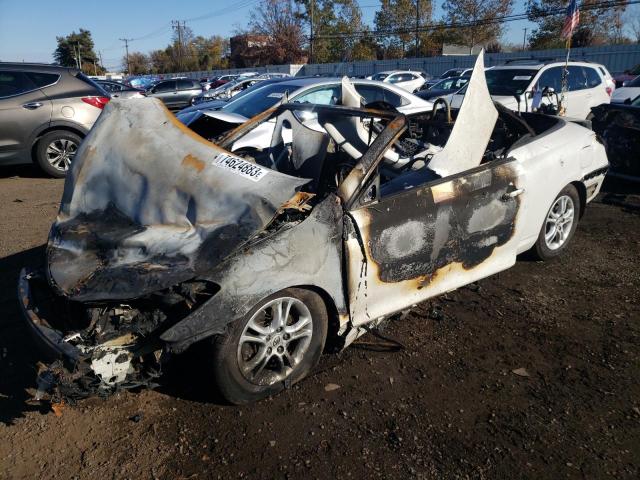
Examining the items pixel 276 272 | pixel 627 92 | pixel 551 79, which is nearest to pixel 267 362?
pixel 276 272

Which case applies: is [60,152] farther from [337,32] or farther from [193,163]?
[337,32]

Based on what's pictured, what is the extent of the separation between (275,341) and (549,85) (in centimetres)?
1010

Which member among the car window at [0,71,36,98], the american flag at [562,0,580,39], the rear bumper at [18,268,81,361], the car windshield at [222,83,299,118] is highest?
the american flag at [562,0,580,39]

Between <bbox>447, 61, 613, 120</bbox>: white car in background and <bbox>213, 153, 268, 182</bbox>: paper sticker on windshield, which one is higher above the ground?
<bbox>213, 153, 268, 182</bbox>: paper sticker on windshield

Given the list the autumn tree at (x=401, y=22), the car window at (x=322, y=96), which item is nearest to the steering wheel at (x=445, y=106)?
the car window at (x=322, y=96)

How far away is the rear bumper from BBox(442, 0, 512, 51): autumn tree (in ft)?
161

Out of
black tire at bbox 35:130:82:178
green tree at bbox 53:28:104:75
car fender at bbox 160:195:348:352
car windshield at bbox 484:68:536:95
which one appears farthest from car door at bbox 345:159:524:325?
green tree at bbox 53:28:104:75

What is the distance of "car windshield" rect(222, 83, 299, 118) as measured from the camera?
788cm

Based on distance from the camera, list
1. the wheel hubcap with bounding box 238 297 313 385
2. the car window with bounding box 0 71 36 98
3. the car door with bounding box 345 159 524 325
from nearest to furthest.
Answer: the wheel hubcap with bounding box 238 297 313 385, the car door with bounding box 345 159 524 325, the car window with bounding box 0 71 36 98

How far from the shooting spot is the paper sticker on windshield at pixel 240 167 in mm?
3181

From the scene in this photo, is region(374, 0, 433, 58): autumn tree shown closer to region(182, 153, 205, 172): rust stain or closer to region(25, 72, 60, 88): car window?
region(25, 72, 60, 88): car window

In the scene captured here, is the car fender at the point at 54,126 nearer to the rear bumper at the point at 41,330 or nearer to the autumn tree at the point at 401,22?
the rear bumper at the point at 41,330

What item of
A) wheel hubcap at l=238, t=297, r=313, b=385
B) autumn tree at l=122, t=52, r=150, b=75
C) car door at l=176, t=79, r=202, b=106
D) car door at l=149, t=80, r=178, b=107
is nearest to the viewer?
wheel hubcap at l=238, t=297, r=313, b=385

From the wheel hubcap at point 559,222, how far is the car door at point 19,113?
7.68 m
